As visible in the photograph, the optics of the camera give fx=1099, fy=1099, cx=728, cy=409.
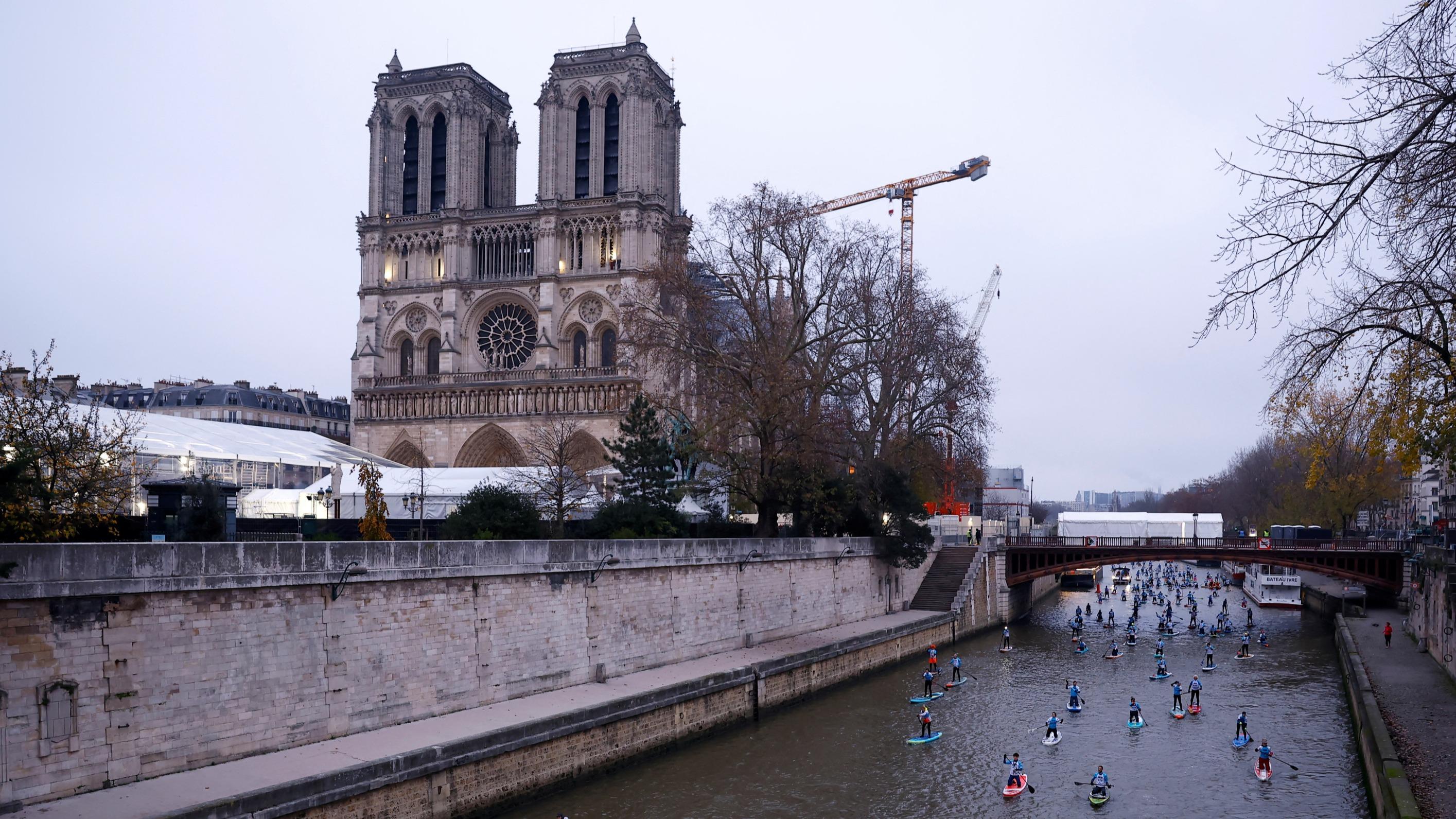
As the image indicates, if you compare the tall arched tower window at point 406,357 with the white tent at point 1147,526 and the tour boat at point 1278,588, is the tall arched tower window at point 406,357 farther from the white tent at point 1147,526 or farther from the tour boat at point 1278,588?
the tour boat at point 1278,588

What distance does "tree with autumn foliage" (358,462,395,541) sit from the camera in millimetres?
30750

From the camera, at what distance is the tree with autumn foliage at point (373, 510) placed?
30.8 m

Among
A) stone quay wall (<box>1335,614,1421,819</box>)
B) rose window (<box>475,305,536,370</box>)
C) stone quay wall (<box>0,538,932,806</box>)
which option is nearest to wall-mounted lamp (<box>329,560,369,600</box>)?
stone quay wall (<box>0,538,932,806</box>)

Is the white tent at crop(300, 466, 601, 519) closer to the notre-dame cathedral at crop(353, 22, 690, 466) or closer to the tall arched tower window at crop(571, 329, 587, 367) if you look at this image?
the notre-dame cathedral at crop(353, 22, 690, 466)

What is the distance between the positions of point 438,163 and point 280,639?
5903cm

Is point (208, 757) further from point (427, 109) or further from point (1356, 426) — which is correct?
point (427, 109)

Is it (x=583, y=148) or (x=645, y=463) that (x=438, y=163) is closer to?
(x=583, y=148)

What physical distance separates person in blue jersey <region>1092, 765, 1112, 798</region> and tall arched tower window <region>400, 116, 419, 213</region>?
60.9m

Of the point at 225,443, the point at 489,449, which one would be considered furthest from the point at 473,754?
the point at 489,449

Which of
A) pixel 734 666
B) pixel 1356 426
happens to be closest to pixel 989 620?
pixel 734 666

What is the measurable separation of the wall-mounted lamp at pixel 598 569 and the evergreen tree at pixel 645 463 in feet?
28.7

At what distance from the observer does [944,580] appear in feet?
161

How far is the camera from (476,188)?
7100 cm

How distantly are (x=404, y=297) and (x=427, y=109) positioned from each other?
12.4 metres
